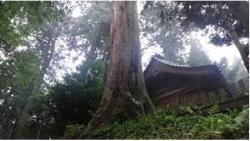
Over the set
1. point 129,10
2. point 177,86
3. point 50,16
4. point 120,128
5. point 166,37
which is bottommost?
point 120,128

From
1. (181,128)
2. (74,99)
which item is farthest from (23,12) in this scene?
(181,128)

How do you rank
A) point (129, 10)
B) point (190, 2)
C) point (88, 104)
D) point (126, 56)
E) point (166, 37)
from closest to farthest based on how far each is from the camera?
point (126, 56) < point (129, 10) < point (190, 2) < point (88, 104) < point (166, 37)

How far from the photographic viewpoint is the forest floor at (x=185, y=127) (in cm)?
317

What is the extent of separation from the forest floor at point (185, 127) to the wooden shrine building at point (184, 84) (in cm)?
364

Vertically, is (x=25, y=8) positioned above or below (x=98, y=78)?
above

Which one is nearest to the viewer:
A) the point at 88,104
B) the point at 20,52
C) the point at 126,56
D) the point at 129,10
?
the point at 126,56

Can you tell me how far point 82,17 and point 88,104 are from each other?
12.4 m

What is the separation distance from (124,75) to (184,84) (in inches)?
195

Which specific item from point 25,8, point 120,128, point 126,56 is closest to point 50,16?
point 25,8

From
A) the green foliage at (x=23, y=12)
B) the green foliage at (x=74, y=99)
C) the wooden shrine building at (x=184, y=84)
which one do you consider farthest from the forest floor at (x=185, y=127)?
the green foliage at (x=23, y=12)

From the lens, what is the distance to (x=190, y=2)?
33.4 feet

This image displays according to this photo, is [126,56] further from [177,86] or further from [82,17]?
[82,17]

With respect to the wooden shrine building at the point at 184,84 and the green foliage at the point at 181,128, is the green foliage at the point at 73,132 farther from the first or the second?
the wooden shrine building at the point at 184,84

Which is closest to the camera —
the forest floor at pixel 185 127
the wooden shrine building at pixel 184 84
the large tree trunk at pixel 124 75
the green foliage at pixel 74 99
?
the forest floor at pixel 185 127
